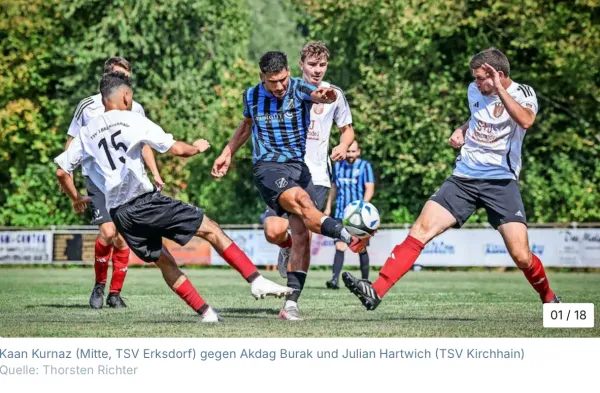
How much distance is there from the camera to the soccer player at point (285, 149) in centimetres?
965

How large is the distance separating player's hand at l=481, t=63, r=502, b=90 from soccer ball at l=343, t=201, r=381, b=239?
4.51 feet

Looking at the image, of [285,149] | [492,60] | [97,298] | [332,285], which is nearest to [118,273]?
[97,298]

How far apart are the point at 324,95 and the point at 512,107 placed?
1.48 m

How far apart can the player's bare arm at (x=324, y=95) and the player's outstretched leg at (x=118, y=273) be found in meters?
3.10

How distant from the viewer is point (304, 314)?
10.4 meters

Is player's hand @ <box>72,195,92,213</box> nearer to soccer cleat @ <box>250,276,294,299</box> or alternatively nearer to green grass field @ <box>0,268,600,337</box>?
green grass field @ <box>0,268,600,337</box>

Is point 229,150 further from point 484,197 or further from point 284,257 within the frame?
point 484,197

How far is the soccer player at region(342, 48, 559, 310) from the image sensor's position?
9.54m

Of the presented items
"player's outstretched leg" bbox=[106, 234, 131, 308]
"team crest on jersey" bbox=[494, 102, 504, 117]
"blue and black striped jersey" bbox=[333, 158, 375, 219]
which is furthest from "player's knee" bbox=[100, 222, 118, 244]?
"blue and black striped jersey" bbox=[333, 158, 375, 219]

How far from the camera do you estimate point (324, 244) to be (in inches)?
1009

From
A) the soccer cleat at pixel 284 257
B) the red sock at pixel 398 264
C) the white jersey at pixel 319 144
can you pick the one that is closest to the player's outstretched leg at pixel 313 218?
the red sock at pixel 398 264

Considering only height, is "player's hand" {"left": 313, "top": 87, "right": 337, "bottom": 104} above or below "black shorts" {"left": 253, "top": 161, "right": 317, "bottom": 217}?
above

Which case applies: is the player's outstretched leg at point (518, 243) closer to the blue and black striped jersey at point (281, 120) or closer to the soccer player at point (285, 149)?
the soccer player at point (285, 149)
